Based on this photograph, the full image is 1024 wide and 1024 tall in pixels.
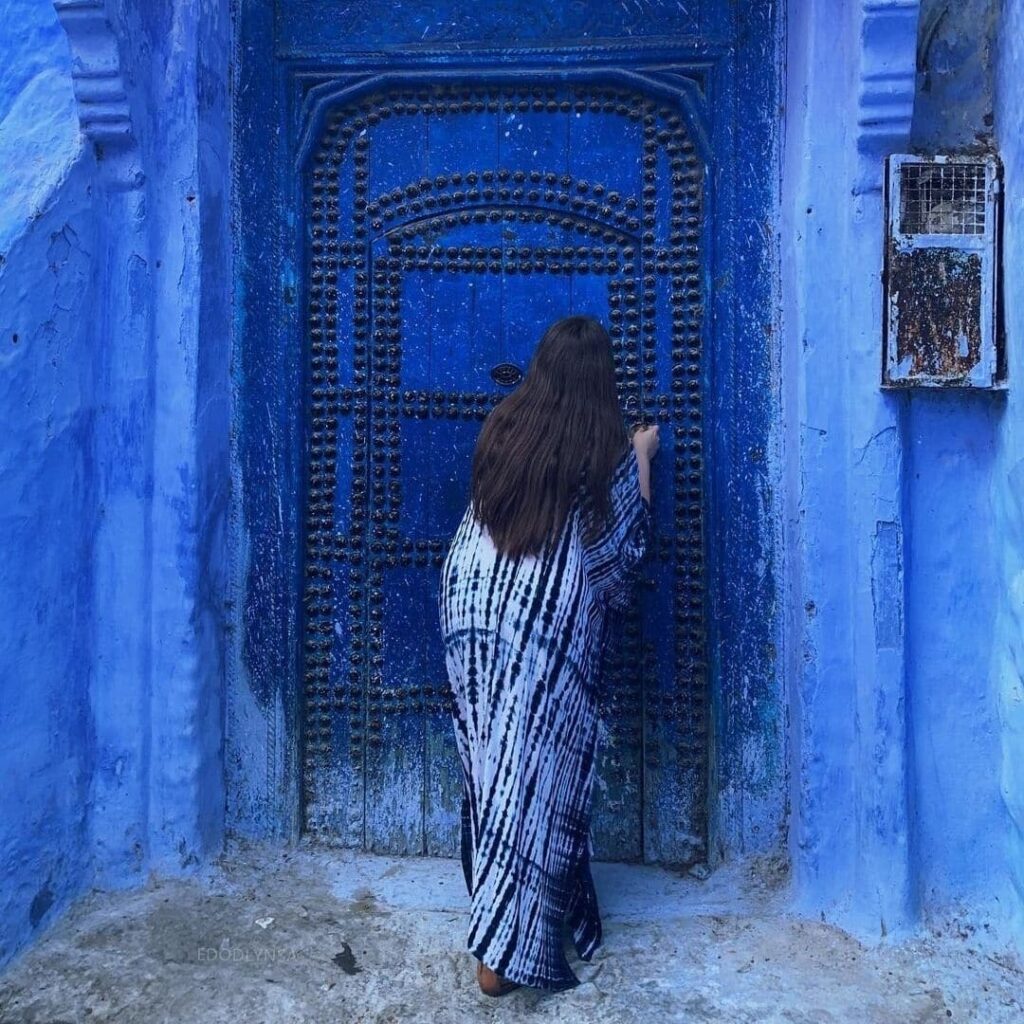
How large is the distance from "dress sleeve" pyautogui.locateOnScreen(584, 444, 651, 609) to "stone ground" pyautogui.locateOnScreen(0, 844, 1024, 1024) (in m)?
0.78

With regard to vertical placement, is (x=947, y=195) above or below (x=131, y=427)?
above

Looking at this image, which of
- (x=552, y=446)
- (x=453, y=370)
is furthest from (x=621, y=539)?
(x=453, y=370)

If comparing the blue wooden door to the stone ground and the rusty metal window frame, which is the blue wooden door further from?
the rusty metal window frame

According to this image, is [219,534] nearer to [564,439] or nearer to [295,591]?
[295,591]

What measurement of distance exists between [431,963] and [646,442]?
4.05ft

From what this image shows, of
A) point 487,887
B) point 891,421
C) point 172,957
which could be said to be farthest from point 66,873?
point 891,421

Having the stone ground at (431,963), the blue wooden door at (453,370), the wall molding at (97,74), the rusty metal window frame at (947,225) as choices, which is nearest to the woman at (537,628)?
the stone ground at (431,963)

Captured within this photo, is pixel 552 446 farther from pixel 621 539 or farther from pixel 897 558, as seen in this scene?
pixel 897 558

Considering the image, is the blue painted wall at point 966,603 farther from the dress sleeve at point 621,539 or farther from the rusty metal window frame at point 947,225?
the dress sleeve at point 621,539

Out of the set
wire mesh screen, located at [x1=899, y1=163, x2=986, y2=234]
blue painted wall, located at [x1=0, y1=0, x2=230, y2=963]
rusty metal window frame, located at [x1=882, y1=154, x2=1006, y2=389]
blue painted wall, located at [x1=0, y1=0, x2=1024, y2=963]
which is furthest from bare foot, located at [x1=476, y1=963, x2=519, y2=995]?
wire mesh screen, located at [x1=899, y1=163, x2=986, y2=234]

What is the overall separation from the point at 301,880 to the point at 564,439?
1.31 m

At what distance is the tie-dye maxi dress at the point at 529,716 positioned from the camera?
211 centimetres

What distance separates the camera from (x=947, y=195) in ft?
7.59

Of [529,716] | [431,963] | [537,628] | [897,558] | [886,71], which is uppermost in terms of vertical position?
[886,71]
